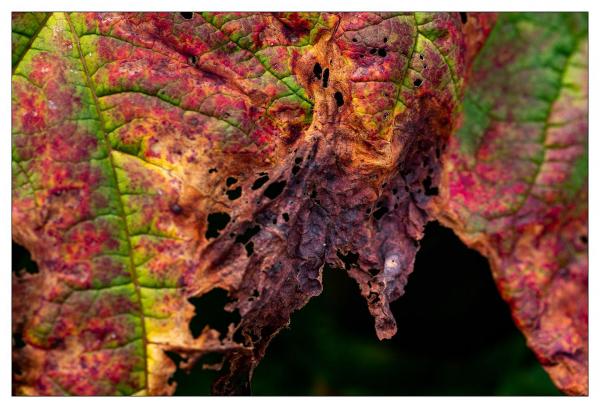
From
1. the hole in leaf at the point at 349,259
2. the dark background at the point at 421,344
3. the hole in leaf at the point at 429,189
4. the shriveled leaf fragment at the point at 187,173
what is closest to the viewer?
the shriveled leaf fragment at the point at 187,173

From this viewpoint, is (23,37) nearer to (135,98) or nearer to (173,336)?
(135,98)

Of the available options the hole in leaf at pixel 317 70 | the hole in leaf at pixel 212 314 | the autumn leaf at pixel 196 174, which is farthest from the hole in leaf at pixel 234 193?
the hole in leaf at pixel 317 70

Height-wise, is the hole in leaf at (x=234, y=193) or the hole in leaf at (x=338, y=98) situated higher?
the hole in leaf at (x=338, y=98)

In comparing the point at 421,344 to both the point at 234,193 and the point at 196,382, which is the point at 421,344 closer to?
the point at 196,382

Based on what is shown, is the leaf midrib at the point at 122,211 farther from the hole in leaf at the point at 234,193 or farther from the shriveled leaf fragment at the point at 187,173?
the hole in leaf at the point at 234,193

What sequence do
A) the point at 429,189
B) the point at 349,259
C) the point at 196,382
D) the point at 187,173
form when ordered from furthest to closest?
the point at 196,382 → the point at 429,189 → the point at 349,259 → the point at 187,173

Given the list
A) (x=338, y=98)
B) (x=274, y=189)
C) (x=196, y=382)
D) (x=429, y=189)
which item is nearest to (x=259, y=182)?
(x=274, y=189)
